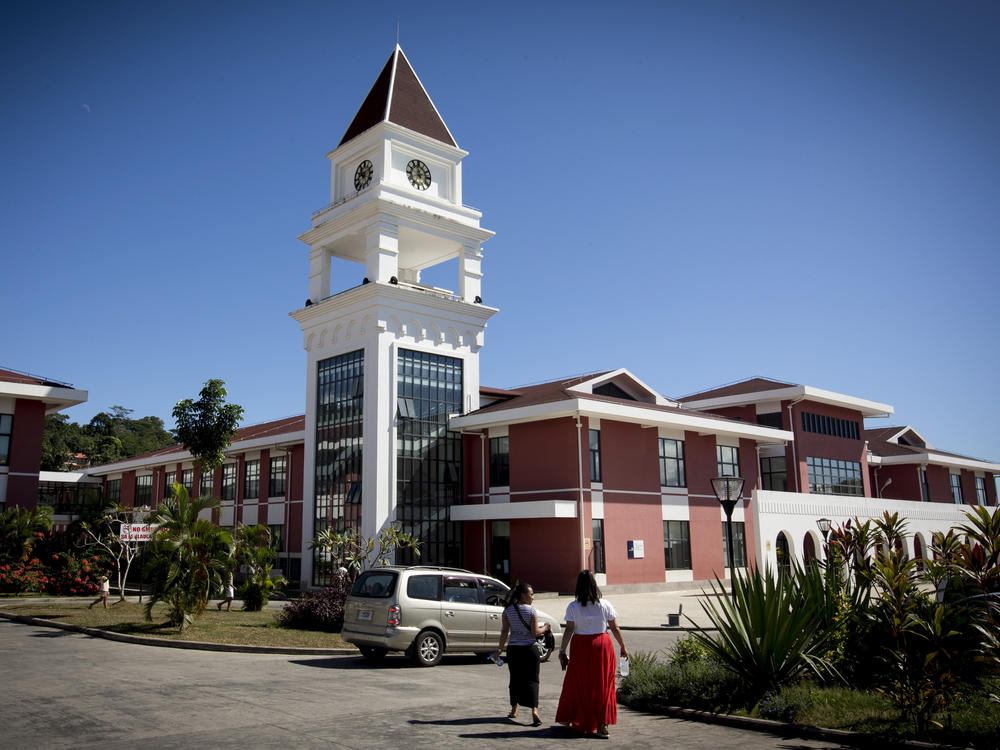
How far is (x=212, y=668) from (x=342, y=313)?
22860mm

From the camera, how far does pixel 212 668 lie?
43.5 feet

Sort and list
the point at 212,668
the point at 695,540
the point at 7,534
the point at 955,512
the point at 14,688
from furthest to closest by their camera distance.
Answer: the point at 955,512 < the point at 695,540 < the point at 7,534 < the point at 212,668 < the point at 14,688

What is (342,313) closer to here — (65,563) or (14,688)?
(65,563)

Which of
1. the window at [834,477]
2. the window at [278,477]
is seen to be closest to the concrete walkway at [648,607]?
the window at [834,477]

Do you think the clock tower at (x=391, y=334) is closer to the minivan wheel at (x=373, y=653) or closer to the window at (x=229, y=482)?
the window at (x=229, y=482)

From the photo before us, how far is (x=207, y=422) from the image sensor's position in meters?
33.9

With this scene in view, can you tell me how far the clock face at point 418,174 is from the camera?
3544 centimetres

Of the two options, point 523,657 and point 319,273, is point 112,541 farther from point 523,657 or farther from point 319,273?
point 523,657

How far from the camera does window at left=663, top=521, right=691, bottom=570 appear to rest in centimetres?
3419

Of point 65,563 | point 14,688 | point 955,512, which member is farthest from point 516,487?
point 955,512

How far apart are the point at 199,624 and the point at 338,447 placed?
49.3 feet

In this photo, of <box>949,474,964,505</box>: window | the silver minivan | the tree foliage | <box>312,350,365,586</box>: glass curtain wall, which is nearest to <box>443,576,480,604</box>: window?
the silver minivan

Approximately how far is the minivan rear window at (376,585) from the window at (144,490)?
44.3 m

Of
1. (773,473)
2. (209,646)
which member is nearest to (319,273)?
(209,646)
